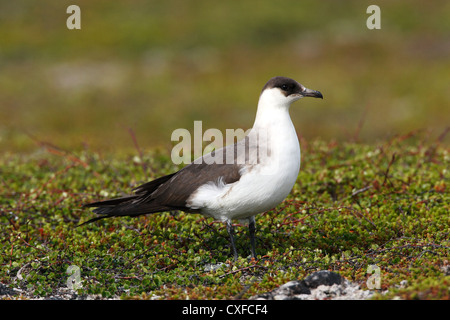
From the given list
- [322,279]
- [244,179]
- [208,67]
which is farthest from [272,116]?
[208,67]

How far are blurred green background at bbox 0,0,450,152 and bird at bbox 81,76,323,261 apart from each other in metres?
6.68

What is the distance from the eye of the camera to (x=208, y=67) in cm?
2627

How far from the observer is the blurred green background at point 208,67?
18781 mm

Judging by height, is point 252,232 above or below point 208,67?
below

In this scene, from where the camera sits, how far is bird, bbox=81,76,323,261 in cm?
612

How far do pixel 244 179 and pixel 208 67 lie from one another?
20.5 metres

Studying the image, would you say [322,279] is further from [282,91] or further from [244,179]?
[282,91]

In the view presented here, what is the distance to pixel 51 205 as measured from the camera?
8.02 m

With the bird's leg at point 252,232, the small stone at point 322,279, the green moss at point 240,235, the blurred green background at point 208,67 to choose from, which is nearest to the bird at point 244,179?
the bird's leg at point 252,232

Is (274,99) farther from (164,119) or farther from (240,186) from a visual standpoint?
(164,119)

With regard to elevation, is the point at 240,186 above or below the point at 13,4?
below

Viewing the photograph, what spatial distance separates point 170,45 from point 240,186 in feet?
76.4

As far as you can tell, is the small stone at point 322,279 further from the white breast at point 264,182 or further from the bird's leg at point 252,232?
the bird's leg at point 252,232

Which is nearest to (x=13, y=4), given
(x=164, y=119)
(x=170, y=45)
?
(x=170, y=45)
